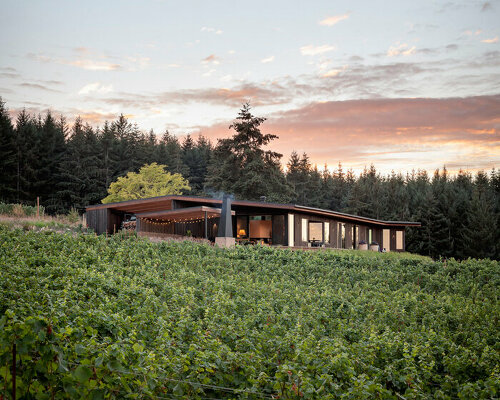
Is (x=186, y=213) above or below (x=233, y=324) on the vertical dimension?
above

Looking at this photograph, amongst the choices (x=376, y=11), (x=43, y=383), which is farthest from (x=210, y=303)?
(x=376, y=11)

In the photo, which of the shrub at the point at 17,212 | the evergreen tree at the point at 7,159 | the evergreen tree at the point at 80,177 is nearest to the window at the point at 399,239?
the shrub at the point at 17,212

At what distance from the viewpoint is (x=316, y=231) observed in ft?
92.3

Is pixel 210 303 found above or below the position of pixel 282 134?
below

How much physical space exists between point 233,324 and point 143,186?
30620 mm

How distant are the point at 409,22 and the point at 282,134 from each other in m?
27.2

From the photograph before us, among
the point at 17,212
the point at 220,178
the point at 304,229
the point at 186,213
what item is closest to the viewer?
the point at 186,213

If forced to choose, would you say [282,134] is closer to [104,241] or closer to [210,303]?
[104,241]

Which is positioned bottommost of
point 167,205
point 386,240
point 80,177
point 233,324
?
point 386,240

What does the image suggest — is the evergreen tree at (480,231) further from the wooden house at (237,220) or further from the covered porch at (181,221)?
the covered porch at (181,221)

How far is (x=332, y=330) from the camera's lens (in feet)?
26.9

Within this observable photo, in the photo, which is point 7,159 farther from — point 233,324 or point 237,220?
point 233,324

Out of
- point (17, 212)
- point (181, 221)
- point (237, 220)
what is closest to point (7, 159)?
point (17, 212)

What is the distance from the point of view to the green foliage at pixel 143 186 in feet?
114
